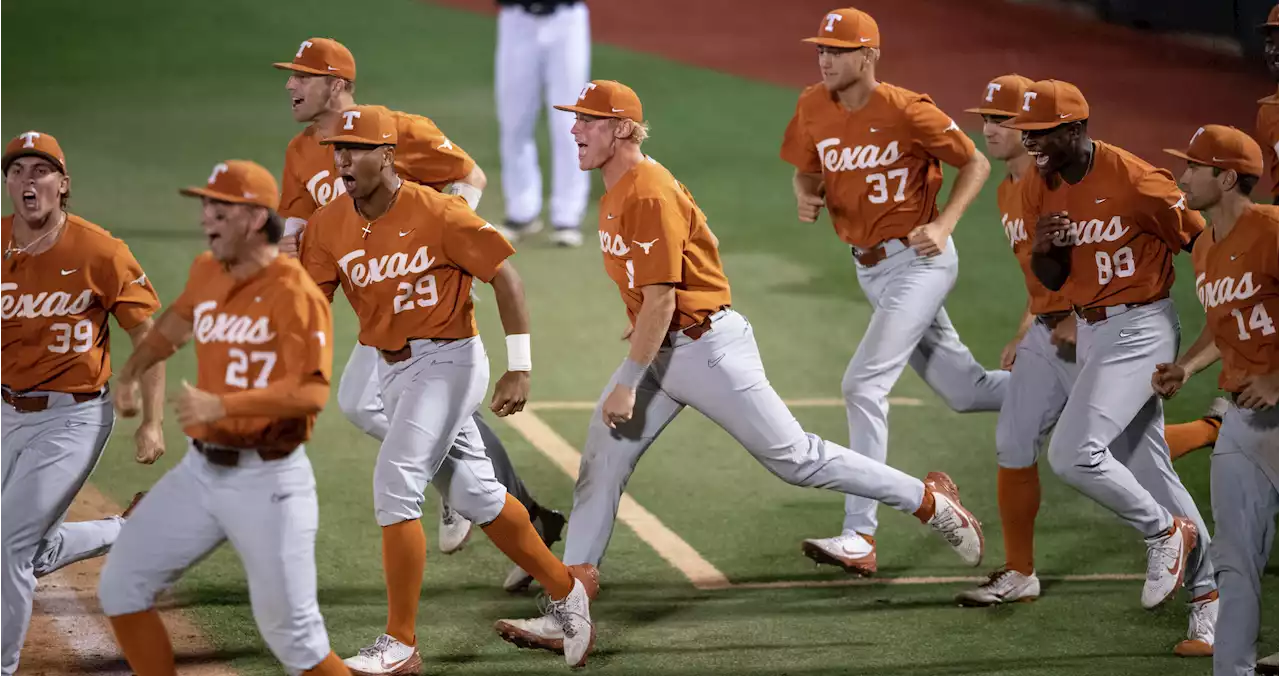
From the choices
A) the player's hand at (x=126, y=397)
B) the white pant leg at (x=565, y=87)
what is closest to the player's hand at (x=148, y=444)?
the player's hand at (x=126, y=397)

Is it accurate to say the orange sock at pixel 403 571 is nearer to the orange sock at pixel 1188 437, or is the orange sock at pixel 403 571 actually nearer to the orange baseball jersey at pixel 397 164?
the orange baseball jersey at pixel 397 164

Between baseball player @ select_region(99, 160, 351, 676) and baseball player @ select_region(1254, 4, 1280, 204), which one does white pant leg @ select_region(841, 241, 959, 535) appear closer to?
baseball player @ select_region(1254, 4, 1280, 204)

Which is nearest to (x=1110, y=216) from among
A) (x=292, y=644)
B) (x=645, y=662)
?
(x=645, y=662)

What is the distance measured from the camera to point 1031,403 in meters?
7.65

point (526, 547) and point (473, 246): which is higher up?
point (473, 246)

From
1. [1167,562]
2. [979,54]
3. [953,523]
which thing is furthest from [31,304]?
[979,54]

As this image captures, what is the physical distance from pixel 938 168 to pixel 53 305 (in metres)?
4.09

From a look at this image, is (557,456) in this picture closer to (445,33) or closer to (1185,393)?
(1185,393)

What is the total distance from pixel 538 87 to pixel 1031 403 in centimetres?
783

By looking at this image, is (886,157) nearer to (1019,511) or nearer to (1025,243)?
(1025,243)

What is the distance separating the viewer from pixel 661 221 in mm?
6770

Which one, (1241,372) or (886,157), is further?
(886,157)

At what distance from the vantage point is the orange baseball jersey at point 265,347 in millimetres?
5578

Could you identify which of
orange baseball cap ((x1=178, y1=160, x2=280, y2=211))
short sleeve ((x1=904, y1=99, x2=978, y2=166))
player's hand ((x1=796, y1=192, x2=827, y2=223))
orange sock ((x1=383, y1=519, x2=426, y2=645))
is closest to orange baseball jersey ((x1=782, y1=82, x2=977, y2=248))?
short sleeve ((x1=904, y1=99, x2=978, y2=166))
